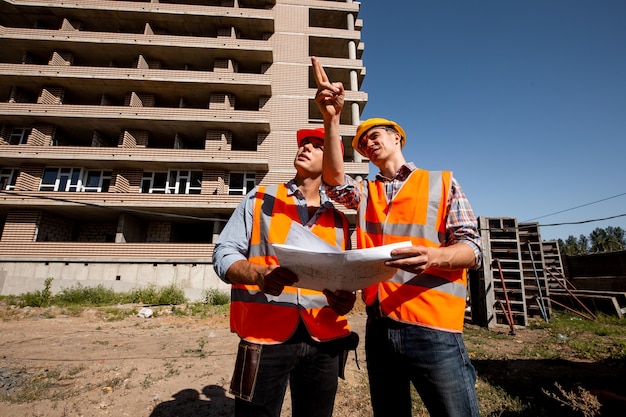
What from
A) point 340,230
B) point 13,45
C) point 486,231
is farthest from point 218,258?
point 13,45

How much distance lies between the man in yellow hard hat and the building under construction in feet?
51.1

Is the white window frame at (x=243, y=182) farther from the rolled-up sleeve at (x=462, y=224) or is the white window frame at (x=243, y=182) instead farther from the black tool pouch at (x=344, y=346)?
the rolled-up sleeve at (x=462, y=224)

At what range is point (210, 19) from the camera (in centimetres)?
2100

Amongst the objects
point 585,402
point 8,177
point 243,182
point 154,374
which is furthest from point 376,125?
point 8,177

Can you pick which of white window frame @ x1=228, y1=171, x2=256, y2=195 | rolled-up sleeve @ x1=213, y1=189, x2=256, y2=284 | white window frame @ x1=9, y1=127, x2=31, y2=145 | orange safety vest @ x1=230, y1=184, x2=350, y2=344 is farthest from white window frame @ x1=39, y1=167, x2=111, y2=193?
orange safety vest @ x1=230, y1=184, x2=350, y2=344

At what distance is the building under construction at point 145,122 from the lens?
16328 mm

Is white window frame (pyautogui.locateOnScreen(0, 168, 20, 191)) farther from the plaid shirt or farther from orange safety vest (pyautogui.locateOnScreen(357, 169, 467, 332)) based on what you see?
orange safety vest (pyautogui.locateOnScreen(357, 169, 467, 332))

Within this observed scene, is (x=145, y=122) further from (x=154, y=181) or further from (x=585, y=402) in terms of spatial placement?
(x=585, y=402)

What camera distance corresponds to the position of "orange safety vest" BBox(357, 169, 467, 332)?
1.46 meters

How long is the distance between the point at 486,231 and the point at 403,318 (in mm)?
8402

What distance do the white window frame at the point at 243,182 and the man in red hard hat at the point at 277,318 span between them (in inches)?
722

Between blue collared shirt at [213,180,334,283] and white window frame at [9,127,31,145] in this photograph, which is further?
white window frame at [9,127,31,145]

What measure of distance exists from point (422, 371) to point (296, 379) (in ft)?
2.20

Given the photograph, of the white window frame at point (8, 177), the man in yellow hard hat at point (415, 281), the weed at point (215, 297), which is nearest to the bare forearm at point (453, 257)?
the man in yellow hard hat at point (415, 281)
